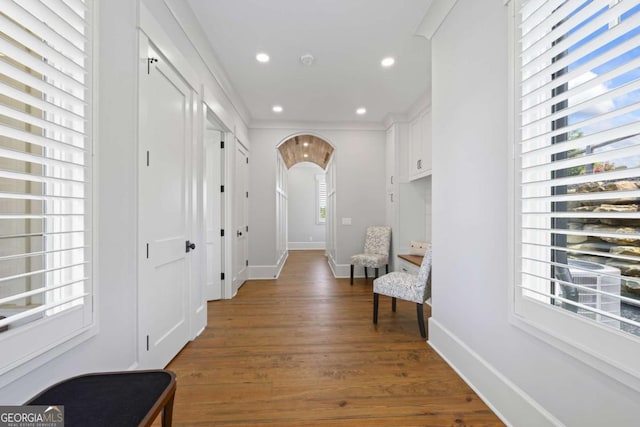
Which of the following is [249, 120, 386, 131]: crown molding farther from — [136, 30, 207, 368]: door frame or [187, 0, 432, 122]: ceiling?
[136, 30, 207, 368]: door frame

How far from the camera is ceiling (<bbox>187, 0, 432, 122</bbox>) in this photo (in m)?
2.16

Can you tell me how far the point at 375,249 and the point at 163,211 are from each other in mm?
3410

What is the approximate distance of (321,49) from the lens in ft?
8.73

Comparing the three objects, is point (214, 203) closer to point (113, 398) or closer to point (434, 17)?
point (113, 398)

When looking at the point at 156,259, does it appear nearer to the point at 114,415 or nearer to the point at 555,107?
the point at 114,415

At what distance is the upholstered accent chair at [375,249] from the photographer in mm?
4223

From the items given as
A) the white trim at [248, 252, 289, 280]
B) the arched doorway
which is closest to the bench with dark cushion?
the white trim at [248, 252, 289, 280]

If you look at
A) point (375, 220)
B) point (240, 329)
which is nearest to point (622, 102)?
point (240, 329)

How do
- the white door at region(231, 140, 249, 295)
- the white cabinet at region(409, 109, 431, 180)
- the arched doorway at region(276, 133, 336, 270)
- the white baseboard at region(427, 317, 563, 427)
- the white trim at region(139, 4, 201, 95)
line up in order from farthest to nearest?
1. the arched doorway at region(276, 133, 336, 270)
2. the white door at region(231, 140, 249, 295)
3. the white cabinet at region(409, 109, 431, 180)
4. the white trim at region(139, 4, 201, 95)
5. the white baseboard at region(427, 317, 563, 427)

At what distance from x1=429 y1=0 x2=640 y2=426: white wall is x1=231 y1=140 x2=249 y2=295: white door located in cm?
268

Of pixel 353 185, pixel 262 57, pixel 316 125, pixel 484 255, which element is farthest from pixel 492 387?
pixel 316 125

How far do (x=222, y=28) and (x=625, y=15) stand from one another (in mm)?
2658

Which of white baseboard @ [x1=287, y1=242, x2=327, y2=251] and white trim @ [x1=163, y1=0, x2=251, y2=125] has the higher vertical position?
white trim @ [x1=163, y1=0, x2=251, y2=125]

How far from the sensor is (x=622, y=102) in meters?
0.97
